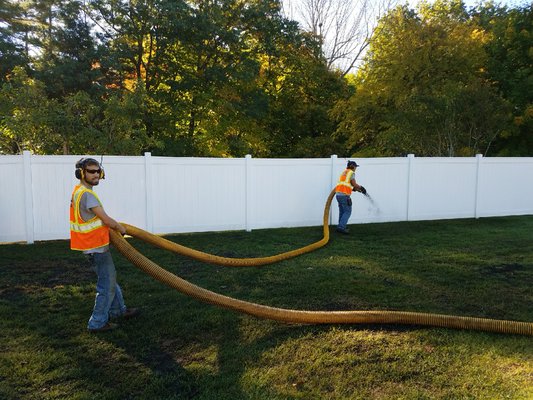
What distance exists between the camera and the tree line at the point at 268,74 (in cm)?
1566

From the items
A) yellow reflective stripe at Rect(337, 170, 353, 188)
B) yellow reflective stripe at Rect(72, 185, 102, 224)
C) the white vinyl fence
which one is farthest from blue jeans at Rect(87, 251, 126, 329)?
yellow reflective stripe at Rect(337, 170, 353, 188)

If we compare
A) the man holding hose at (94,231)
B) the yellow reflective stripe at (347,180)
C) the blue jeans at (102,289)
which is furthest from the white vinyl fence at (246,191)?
the blue jeans at (102,289)

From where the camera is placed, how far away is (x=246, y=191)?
951 cm

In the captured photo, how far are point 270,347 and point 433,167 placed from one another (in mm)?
8803

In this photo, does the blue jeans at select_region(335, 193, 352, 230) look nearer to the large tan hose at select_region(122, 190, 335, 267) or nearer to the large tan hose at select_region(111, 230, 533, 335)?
the large tan hose at select_region(122, 190, 335, 267)

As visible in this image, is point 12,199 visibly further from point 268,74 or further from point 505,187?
point 268,74

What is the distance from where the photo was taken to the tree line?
51.4ft

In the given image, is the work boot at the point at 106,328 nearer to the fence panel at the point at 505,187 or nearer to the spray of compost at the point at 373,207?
the spray of compost at the point at 373,207

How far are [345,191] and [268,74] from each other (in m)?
14.1

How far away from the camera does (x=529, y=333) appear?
12.6ft

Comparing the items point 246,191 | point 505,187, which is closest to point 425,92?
point 505,187

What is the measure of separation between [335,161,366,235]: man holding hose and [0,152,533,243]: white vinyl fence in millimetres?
932

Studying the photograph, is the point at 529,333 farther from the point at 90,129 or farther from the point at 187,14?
the point at 187,14

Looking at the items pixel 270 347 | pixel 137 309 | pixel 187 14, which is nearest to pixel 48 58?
pixel 187 14
